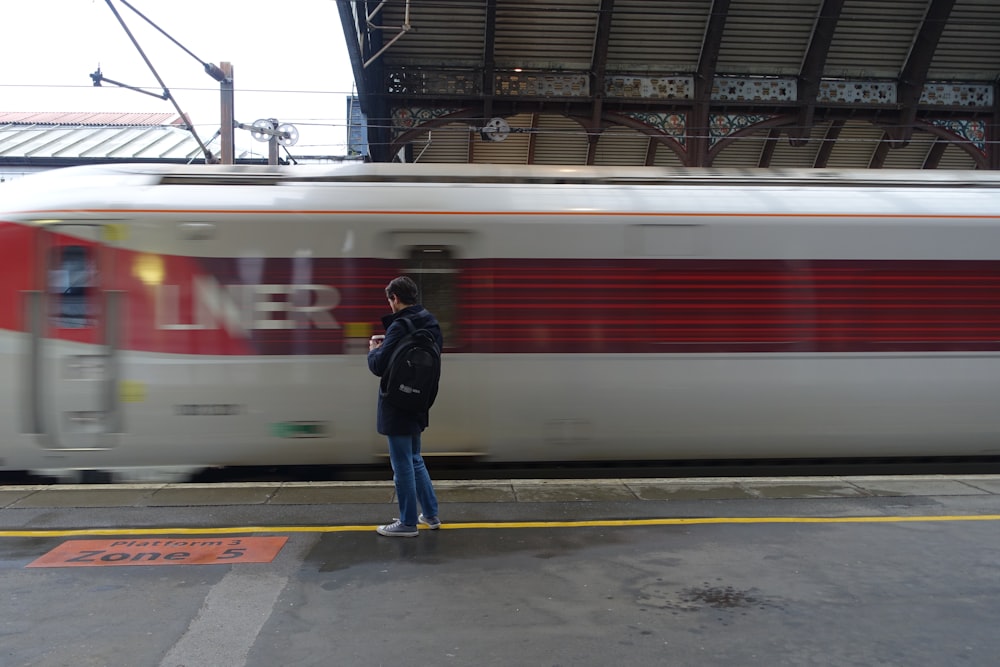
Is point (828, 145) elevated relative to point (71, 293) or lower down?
elevated

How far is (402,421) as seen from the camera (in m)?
4.60

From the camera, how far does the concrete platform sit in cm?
335

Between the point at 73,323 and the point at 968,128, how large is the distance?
17520 mm

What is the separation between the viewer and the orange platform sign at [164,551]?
434cm

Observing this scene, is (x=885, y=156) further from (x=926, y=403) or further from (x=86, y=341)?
(x=86, y=341)

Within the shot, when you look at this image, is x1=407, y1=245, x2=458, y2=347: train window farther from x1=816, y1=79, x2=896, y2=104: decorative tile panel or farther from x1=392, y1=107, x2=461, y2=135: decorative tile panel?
x1=816, y1=79, x2=896, y2=104: decorative tile panel

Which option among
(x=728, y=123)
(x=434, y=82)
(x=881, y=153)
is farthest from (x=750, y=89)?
(x=434, y=82)

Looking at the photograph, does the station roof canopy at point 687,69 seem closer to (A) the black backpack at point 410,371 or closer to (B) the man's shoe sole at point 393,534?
(A) the black backpack at point 410,371

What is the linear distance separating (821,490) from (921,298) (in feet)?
5.52

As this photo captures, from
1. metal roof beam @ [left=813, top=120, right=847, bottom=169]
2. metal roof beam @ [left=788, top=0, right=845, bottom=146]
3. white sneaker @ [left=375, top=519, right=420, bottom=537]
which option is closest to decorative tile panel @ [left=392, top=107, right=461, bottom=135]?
metal roof beam @ [left=788, top=0, right=845, bottom=146]

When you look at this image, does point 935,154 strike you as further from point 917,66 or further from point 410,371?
point 410,371

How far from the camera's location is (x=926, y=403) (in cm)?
569

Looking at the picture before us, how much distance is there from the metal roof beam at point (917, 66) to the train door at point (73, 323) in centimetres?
1491

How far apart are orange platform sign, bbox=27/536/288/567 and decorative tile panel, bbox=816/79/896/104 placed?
1488 centimetres
